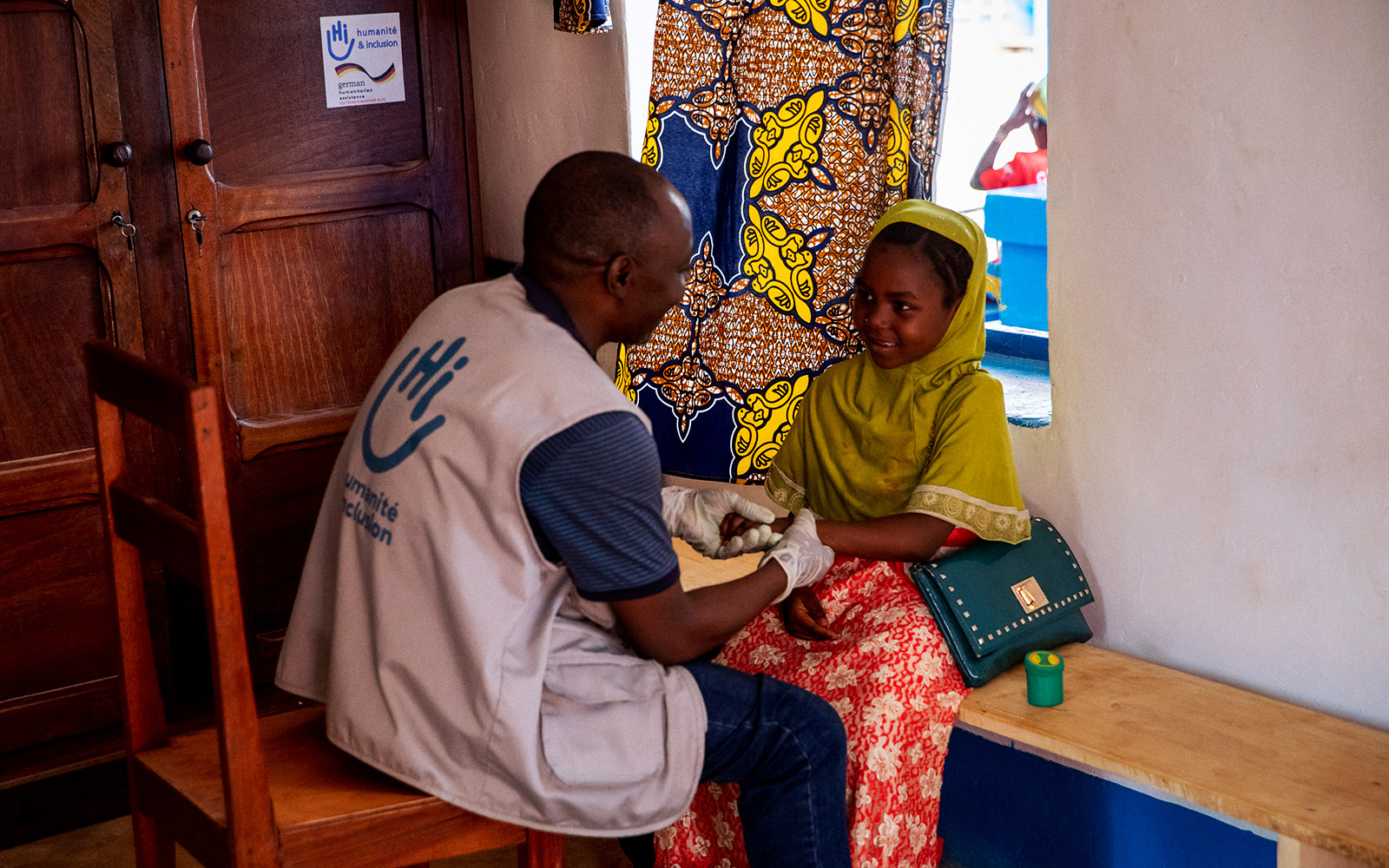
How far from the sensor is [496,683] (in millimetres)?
1555

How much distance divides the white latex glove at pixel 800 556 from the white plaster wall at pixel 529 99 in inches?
55.7

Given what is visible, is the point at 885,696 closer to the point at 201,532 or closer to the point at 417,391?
the point at 417,391

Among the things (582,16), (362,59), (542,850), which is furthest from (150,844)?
(362,59)

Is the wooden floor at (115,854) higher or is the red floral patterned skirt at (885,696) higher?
the red floral patterned skirt at (885,696)

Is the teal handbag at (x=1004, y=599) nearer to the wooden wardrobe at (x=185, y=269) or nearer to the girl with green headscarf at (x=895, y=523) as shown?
the girl with green headscarf at (x=895, y=523)

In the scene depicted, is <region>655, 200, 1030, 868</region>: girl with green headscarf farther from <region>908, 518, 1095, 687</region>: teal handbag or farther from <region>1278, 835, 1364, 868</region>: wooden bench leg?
<region>1278, 835, 1364, 868</region>: wooden bench leg

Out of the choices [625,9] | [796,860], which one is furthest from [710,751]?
[625,9]

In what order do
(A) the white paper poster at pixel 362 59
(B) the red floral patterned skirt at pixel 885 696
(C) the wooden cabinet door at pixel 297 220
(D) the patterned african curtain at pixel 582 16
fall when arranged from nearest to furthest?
(B) the red floral patterned skirt at pixel 885 696
(D) the patterned african curtain at pixel 582 16
(C) the wooden cabinet door at pixel 297 220
(A) the white paper poster at pixel 362 59

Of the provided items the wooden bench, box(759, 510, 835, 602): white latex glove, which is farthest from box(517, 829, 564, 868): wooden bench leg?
the wooden bench

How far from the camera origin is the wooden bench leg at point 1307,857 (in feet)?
5.51

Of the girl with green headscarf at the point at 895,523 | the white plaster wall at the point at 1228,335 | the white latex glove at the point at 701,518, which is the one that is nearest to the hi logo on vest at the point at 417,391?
the white latex glove at the point at 701,518

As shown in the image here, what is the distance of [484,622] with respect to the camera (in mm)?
1555

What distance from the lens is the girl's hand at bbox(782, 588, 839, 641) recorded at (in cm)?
217

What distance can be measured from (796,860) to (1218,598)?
0.89 m
